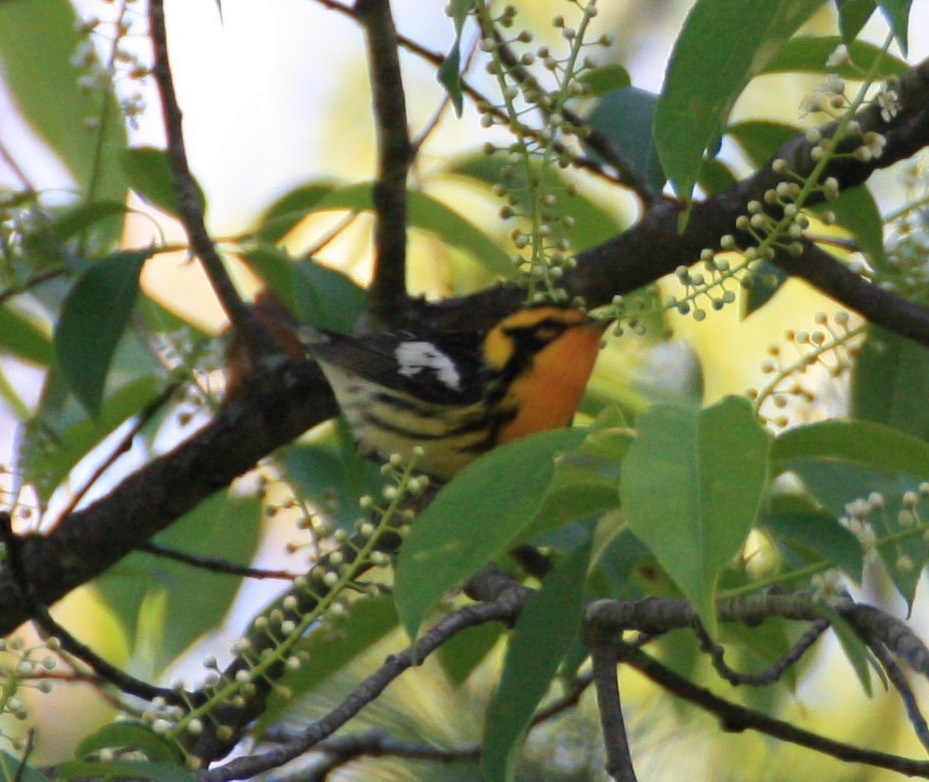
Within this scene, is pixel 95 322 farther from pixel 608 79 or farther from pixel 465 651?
pixel 608 79

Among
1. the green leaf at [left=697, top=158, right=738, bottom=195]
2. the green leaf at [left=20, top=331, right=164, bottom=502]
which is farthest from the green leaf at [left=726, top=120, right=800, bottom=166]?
the green leaf at [left=20, top=331, right=164, bottom=502]

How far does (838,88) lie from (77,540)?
149 centimetres

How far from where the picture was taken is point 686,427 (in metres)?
1.13

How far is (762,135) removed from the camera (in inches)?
86.4

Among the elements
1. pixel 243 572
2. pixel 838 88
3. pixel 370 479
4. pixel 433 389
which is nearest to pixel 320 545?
pixel 243 572

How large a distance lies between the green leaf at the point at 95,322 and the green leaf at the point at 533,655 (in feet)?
2.85

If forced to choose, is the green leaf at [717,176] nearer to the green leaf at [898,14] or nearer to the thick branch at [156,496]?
the thick branch at [156,496]

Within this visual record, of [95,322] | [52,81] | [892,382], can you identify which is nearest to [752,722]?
[892,382]

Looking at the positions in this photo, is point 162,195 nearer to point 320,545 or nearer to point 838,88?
point 320,545

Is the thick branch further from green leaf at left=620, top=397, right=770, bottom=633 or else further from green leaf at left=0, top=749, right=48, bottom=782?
green leaf at left=620, top=397, right=770, bottom=633

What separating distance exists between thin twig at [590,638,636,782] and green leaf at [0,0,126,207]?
127 centimetres

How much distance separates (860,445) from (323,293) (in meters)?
1.16

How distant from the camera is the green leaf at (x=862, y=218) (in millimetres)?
2082

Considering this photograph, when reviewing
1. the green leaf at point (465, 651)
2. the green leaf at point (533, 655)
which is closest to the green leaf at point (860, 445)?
the green leaf at point (533, 655)
